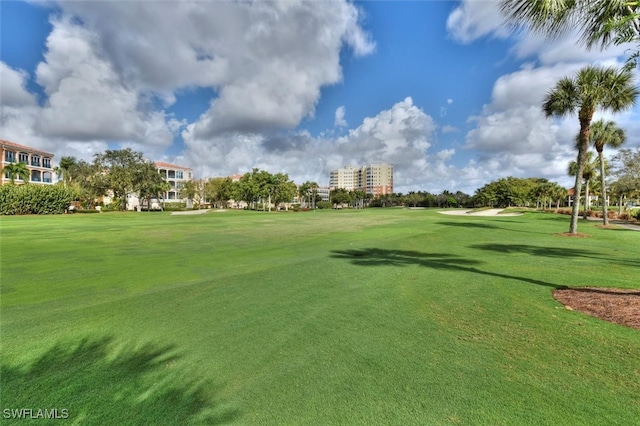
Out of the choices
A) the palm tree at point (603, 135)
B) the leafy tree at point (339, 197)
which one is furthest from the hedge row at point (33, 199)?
the leafy tree at point (339, 197)

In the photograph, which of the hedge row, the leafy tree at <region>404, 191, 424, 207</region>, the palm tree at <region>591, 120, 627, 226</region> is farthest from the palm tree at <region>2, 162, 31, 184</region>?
the leafy tree at <region>404, 191, 424, 207</region>

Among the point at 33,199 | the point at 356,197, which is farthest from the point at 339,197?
the point at 33,199

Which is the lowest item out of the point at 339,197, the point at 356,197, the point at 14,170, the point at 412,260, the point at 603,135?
the point at 412,260

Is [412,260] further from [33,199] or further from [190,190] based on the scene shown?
[190,190]

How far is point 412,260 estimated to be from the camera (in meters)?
11.9

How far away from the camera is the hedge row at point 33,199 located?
48.3 m

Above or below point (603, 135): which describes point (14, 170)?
below

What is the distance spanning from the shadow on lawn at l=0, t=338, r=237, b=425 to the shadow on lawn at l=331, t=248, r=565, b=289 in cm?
805

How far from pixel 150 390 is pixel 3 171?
84299 mm

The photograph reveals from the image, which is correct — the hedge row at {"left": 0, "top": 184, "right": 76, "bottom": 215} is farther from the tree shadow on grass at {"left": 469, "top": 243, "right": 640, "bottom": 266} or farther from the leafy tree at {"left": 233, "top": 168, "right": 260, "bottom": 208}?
the tree shadow on grass at {"left": 469, "top": 243, "right": 640, "bottom": 266}

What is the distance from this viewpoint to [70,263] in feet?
38.3

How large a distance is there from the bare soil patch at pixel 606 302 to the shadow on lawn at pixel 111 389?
667 cm

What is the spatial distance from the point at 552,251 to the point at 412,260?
6964 mm

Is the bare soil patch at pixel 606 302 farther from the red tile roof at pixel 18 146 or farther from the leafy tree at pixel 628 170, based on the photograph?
the red tile roof at pixel 18 146
